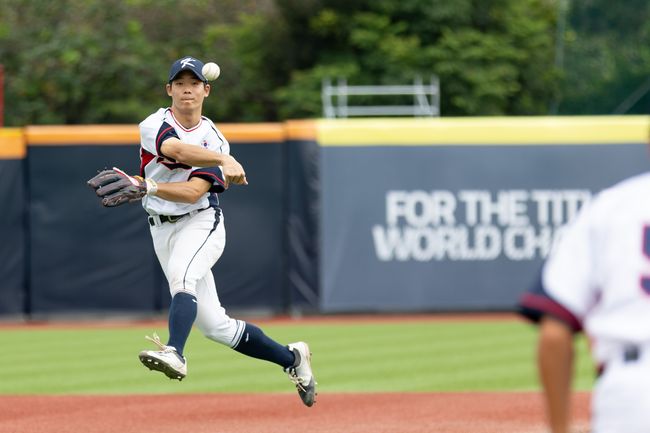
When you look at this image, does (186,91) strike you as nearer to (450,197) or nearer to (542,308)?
(542,308)

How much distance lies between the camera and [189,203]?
6441 millimetres

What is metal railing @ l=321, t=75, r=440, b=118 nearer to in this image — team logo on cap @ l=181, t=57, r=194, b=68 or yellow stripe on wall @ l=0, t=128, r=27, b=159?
yellow stripe on wall @ l=0, t=128, r=27, b=159

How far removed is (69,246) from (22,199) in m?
0.73

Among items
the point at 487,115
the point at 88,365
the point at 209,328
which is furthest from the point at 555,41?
the point at 209,328

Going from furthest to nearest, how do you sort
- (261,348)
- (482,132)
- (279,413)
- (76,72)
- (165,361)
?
(76,72), (482,132), (279,413), (261,348), (165,361)

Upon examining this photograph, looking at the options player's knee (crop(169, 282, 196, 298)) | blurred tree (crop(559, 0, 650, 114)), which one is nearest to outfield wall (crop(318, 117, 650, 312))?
blurred tree (crop(559, 0, 650, 114))

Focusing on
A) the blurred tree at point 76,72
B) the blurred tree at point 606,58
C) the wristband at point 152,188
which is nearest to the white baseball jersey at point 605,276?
the wristband at point 152,188

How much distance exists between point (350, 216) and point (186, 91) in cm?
834

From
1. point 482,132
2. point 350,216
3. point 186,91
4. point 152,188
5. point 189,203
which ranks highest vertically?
point 186,91

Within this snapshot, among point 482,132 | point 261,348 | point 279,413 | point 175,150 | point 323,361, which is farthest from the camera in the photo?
point 482,132

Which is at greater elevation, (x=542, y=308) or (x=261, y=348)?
(x=542, y=308)

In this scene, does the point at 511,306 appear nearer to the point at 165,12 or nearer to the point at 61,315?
the point at 61,315

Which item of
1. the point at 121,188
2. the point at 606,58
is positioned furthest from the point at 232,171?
the point at 606,58

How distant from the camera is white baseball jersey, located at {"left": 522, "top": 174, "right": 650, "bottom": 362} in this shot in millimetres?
2584
